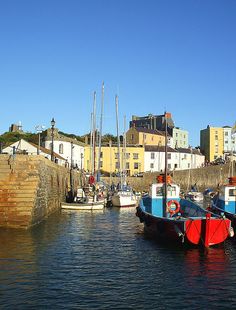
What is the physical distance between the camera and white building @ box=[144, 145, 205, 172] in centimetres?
9756

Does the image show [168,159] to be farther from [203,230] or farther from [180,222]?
[203,230]

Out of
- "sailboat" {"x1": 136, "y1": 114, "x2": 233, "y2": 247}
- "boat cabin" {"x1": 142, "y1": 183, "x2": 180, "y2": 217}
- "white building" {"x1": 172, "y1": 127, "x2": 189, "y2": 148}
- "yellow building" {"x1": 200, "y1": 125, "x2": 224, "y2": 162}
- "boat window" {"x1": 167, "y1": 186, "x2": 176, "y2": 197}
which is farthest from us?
"yellow building" {"x1": 200, "y1": 125, "x2": 224, "y2": 162}

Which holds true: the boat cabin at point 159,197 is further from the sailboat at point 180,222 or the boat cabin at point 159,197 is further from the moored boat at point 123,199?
the moored boat at point 123,199

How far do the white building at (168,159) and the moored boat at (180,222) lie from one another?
63.8 metres

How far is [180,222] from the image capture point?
2078cm

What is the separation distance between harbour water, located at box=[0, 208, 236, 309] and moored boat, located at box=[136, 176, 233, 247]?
26.5 inches

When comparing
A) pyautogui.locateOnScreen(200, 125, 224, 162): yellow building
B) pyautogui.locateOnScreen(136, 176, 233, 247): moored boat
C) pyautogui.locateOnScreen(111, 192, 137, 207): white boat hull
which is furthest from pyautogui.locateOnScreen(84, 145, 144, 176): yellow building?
pyautogui.locateOnScreen(136, 176, 233, 247): moored boat

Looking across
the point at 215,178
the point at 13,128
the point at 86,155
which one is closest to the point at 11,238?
the point at 215,178

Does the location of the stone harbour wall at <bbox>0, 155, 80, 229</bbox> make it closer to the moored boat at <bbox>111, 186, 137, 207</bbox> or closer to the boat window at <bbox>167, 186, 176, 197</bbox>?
the boat window at <bbox>167, 186, 176, 197</bbox>

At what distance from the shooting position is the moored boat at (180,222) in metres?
20.2

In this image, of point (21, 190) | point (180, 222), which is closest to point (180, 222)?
point (180, 222)

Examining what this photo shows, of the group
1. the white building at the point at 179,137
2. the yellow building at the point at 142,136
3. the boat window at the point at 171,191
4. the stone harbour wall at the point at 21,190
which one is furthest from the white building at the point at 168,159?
the stone harbour wall at the point at 21,190

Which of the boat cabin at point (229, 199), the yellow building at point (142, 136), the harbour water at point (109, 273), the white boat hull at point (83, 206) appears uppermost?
the yellow building at point (142, 136)

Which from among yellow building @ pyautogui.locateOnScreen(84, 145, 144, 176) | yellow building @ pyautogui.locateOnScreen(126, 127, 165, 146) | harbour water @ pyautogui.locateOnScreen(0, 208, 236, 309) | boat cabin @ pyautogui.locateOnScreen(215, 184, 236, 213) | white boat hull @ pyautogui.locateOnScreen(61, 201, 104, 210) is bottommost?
harbour water @ pyautogui.locateOnScreen(0, 208, 236, 309)
